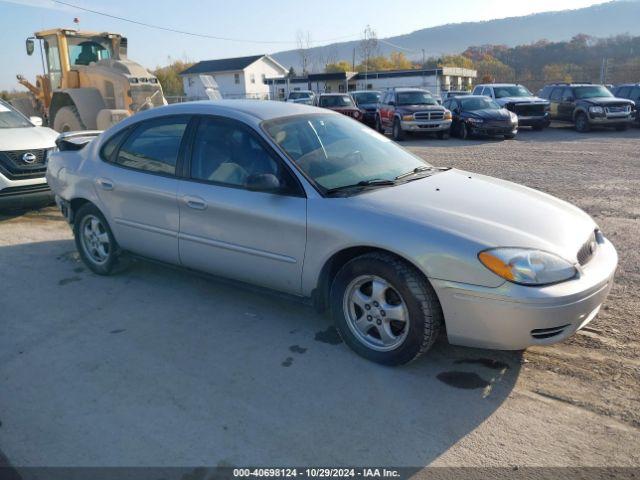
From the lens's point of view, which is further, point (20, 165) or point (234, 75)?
point (234, 75)

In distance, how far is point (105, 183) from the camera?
4.92 metres

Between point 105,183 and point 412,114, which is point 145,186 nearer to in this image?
point 105,183

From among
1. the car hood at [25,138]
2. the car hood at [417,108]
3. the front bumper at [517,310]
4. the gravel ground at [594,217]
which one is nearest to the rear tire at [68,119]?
the car hood at [25,138]

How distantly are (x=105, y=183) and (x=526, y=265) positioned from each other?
3747mm

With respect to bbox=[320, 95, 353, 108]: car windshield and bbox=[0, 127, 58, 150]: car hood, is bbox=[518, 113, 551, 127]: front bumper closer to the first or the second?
bbox=[320, 95, 353, 108]: car windshield

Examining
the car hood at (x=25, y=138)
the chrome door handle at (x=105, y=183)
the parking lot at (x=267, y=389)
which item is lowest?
the parking lot at (x=267, y=389)

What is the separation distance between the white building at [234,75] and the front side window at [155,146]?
195 ft

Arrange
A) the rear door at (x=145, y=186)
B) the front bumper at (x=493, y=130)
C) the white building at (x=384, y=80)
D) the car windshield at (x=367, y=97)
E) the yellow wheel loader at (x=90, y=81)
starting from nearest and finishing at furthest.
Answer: the rear door at (x=145, y=186)
the yellow wheel loader at (x=90, y=81)
the front bumper at (x=493, y=130)
the car windshield at (x=367, y=97)
the white building at (x=384, y=80)

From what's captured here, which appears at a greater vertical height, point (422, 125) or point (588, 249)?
point (422, 125)

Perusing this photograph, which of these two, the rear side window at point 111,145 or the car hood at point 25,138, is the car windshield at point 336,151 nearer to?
the rear side window at point 111,145

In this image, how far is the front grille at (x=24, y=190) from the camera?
7.49 metres

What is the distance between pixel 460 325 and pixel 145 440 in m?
1.90

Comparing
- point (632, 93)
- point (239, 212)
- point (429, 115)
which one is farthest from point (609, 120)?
point (239, 212)

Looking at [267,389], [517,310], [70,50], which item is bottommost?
[267,389]
